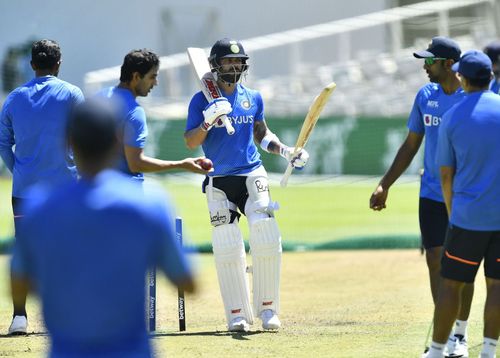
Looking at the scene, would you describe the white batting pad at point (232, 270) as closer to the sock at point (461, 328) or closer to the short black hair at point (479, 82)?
the sock at point (461, 328)

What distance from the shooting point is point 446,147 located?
6.79m

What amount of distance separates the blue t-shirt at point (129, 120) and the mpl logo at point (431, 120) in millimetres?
1989

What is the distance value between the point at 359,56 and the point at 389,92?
3994mm

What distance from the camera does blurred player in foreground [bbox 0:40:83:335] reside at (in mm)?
8633

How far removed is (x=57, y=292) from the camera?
3912mm

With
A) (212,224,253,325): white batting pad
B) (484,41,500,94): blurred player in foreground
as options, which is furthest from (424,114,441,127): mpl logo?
(212,224,253,325): white batting pad

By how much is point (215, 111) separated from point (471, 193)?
2433 mm

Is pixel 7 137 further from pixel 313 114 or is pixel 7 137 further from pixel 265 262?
pixel 313 114

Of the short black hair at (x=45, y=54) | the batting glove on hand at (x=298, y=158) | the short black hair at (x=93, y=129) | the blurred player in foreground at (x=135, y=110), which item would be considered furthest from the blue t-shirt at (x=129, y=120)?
the short black hair at (x=93, y=129)

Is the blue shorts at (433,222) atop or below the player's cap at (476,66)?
below

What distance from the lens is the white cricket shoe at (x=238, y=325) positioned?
28.8 ft

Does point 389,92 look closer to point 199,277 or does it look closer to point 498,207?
point 498,207

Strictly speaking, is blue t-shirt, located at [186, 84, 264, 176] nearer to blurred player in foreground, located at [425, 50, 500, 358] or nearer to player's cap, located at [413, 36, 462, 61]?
player's cap, located at [413, 36, 462, 61]

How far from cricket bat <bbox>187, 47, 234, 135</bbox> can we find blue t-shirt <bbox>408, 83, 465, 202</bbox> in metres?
1.51
